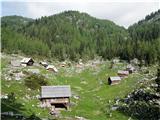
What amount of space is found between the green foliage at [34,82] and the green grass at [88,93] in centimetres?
172

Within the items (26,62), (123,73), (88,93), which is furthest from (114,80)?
(26,62)

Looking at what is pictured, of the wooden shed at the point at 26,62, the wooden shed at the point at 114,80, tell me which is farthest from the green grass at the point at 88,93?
the wooden shed at the point at 26,62

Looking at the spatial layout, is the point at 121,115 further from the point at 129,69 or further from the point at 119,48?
the point at 119,48

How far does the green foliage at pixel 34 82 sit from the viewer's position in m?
93.4

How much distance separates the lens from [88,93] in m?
108

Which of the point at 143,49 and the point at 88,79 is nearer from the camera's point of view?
the point at 88,79

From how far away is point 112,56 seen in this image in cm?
18962

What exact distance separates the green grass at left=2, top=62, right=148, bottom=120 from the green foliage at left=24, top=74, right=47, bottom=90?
172 centimetres

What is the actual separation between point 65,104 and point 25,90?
1153 cm

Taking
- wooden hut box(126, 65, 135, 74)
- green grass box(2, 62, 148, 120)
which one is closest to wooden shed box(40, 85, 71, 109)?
green grass box(2, 62, 148, 120)

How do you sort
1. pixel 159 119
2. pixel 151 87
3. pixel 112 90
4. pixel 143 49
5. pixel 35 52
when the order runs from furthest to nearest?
pixel 35 52 → pixel 143 49 → pixel 112 90 → pixel 151 87 → pixel 159 119

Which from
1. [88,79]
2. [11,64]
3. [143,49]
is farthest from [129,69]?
[11,64]

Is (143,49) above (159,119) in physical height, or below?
above

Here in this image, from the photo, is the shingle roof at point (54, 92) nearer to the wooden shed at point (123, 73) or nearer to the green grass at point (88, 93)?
the green grass at point (88, 93)
